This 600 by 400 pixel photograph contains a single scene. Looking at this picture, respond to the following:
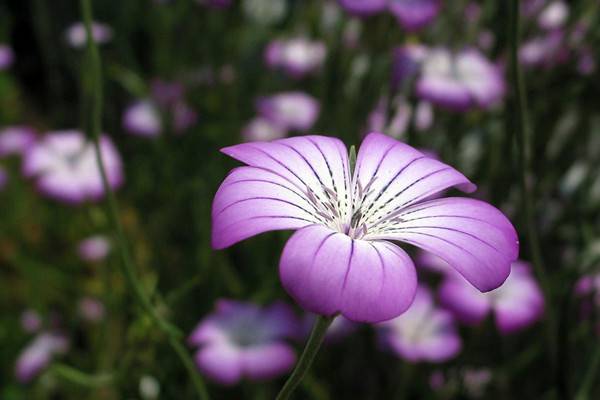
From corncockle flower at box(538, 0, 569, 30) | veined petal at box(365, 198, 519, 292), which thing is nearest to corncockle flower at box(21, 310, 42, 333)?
veined petal at box(365, 198, 519, 292)

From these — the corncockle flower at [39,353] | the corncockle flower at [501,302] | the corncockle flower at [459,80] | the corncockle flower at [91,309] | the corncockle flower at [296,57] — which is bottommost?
the corncockle flower at [91,309]

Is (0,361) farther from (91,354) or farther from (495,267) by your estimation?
(495,267)

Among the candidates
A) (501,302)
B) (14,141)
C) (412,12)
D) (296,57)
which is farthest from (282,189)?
(14,141)

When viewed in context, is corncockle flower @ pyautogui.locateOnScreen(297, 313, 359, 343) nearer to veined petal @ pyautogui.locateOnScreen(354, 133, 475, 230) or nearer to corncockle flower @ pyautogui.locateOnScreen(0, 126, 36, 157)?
veined petal @ pyautogui.locateOnScreen(354, 133, 475, 230)

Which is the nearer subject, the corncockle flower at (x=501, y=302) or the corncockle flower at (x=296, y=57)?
the corncockle flower at (x=501, y=302)

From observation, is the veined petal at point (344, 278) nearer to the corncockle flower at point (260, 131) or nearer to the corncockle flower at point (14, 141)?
the corncockle flower at point (260, 131)

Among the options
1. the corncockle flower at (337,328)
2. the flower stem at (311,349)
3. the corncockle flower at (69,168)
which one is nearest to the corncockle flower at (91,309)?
the corncockle flower at (69,168)

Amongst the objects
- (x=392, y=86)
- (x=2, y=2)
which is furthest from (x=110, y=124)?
(x=392, y=86)
